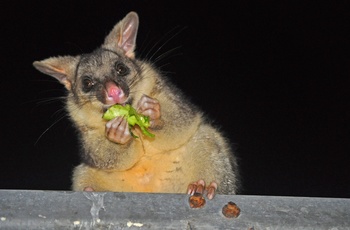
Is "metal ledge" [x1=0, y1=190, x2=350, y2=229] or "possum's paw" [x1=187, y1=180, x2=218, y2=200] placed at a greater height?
"possum's paw" [x1=187, y1=180, x2=218, y2=200]

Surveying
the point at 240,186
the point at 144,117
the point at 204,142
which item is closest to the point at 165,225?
the point at 144,117

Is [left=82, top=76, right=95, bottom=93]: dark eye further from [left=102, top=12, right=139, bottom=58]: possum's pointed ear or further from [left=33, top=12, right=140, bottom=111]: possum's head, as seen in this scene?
[left=102, top=12, right=139, bottom=58]: possum's pointed ear

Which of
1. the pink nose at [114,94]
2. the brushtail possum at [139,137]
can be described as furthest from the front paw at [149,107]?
the pink nose at [114,94]

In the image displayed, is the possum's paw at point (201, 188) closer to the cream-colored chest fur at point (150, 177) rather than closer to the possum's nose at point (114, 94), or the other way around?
the cream-colored chest fur at point (150, 177)

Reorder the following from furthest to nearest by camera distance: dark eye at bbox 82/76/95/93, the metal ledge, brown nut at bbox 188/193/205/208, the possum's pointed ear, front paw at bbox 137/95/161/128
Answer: the possum's pointed ear → dark eye at bbox 82/76/95/93 → front paw at bbox 137/95/161/128 → brown nut at bbox 188/193/205/208 → the metal ledge

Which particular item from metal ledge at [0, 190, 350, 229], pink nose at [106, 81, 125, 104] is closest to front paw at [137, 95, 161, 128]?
pink nose at [106, 81, 125, 104]

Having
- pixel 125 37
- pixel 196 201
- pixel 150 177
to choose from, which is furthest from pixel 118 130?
pixel 196 201

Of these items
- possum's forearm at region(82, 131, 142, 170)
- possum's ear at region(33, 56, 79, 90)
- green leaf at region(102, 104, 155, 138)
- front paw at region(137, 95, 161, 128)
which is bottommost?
possum's forearm at region(82, 131, 142, 170)
